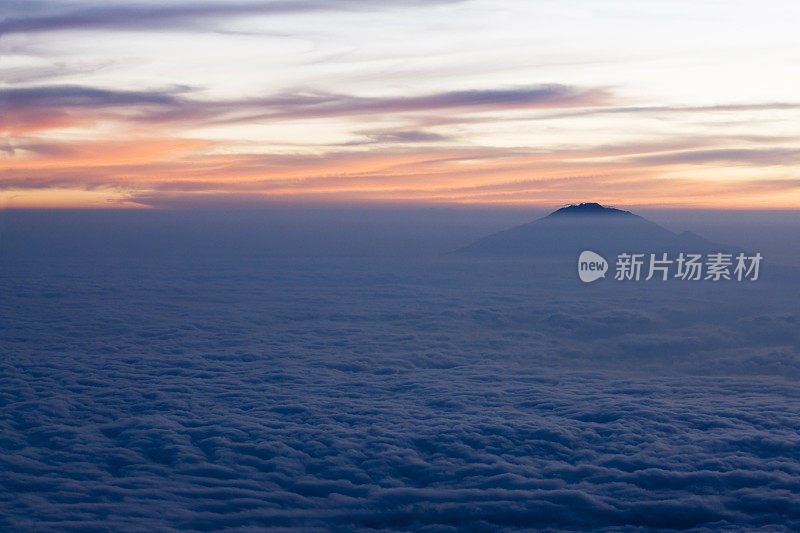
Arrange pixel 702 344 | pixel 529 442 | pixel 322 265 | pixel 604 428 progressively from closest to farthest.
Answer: pixel 529 442 < pixel 604 428 < pixel 702 344 < pixel 322 265

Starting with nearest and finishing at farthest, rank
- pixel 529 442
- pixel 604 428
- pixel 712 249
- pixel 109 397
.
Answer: pixel 529 442 → pixel 604 428 → pixel 109 397 → pixel 712 249

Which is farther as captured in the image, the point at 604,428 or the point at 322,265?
the point at 322,265

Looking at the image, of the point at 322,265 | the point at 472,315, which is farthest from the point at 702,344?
the point at 322,265

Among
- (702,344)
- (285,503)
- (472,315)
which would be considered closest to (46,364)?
(285,503)

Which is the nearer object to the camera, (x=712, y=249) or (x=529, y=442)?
(x=529, y=442)

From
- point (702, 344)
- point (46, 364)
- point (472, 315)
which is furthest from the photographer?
point (472, 315)

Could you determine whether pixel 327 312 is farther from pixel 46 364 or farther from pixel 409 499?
pixel 409 499

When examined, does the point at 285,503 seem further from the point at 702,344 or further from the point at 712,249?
the point at 712,249

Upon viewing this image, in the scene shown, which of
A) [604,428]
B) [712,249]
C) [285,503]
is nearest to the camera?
[285,503]

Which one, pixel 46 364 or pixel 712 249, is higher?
pixel 712 249
